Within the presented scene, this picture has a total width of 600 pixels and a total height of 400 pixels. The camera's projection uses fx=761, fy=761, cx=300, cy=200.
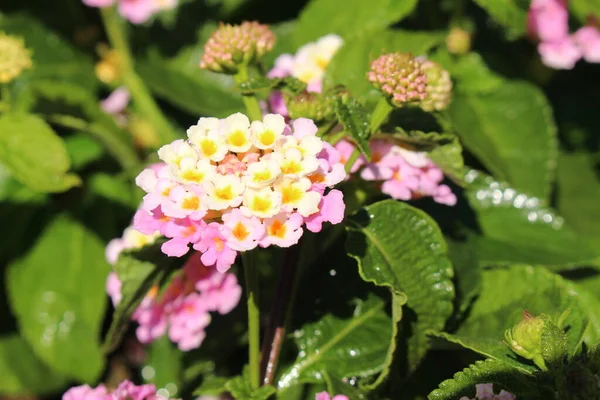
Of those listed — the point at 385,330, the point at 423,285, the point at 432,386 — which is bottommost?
the point at 432,386

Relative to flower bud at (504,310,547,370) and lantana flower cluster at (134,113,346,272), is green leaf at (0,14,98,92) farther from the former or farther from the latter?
flower bud at (504,310,547,370)

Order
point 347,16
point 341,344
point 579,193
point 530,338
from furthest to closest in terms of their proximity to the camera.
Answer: point 579,193
point 347,16
point 341,344
point 530,338

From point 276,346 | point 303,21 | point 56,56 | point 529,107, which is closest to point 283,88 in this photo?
point 276,346

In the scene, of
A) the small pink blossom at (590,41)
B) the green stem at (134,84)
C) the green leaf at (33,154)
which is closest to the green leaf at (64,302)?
the green stem at (134,84)

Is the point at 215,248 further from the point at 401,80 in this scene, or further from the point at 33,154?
the point at 33,154

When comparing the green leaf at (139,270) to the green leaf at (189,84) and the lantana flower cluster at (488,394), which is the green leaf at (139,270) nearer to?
the lantana flower cluster at (488,394)

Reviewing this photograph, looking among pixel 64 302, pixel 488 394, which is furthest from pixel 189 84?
pixel 488 394

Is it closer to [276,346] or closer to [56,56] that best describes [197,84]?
[56,56]
